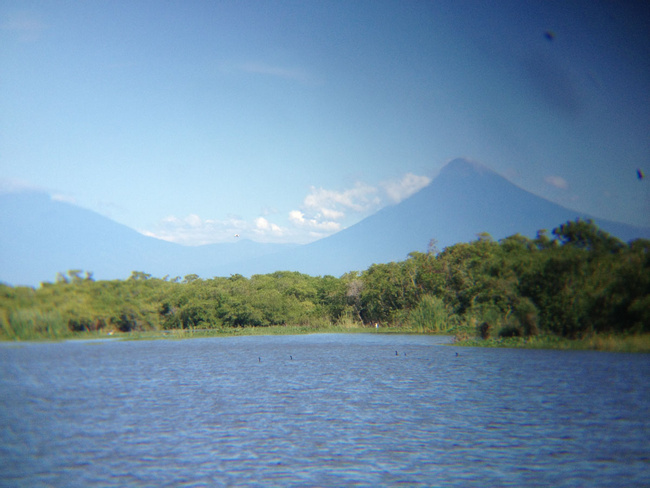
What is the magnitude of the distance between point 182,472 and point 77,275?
989 cm

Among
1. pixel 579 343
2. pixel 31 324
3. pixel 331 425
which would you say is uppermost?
pixel 31 324

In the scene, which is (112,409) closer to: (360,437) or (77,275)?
(77,275)

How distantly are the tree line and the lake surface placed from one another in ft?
8.59

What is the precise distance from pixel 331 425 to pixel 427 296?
5132 centimetres

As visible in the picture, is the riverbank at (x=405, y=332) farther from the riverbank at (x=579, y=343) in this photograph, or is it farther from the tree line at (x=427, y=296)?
the tree line at (x=427, y=296)

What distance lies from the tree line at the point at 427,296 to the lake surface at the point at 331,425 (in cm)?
262

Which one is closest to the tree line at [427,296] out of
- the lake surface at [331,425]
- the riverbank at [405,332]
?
the riverbank at [405,332]

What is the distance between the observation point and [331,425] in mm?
18719

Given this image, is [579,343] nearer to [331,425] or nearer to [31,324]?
[331,425]

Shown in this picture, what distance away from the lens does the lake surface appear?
13438 millimetres

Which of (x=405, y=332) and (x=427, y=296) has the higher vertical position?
(x=427, y=296)

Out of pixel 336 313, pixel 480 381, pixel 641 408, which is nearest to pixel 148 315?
pixel 480 381

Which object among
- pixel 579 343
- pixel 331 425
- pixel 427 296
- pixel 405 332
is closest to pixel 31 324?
pixel 331 425

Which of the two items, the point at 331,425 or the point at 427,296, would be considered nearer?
the point at 331,425
